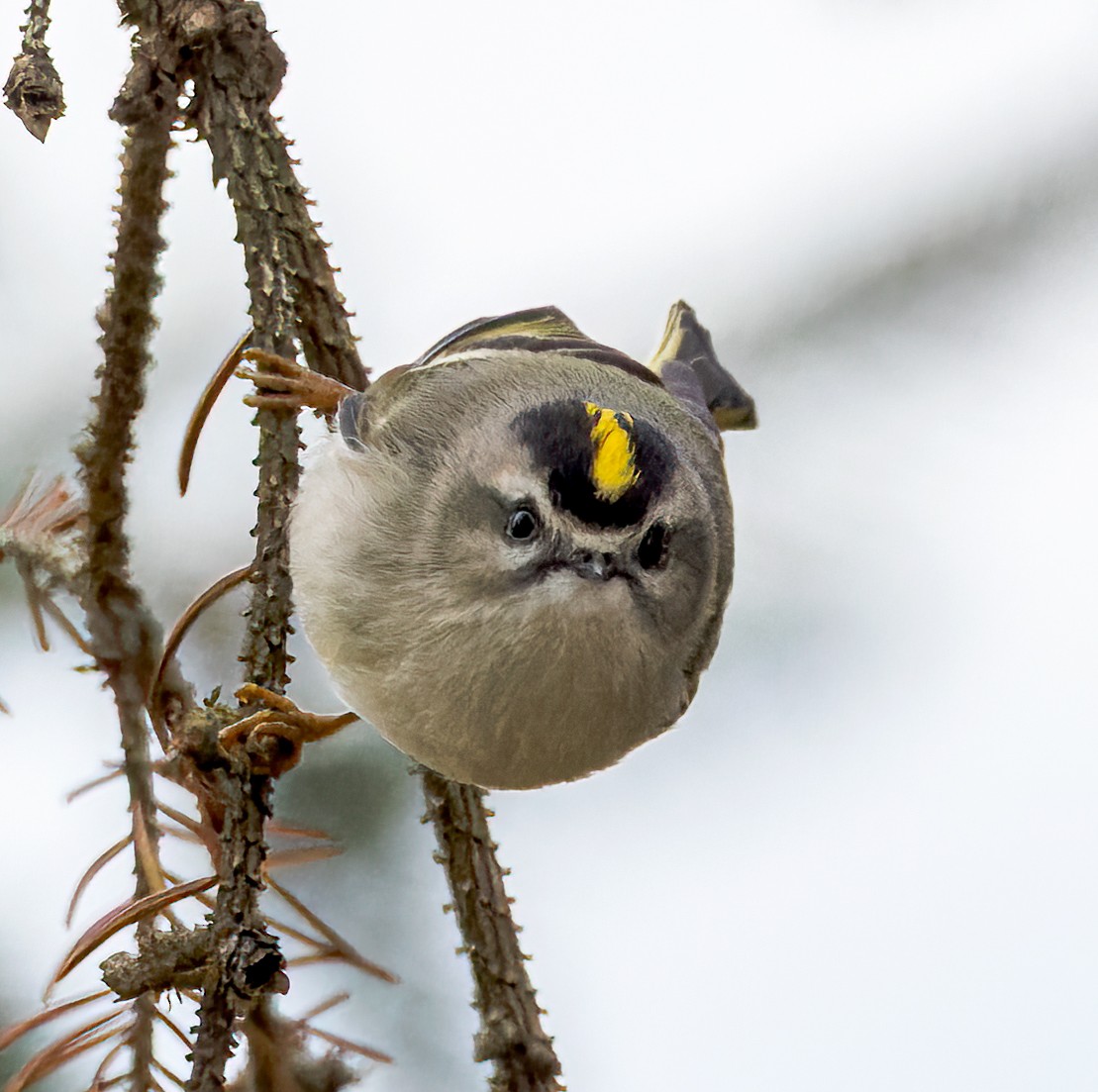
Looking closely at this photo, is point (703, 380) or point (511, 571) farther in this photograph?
point (703, 380)

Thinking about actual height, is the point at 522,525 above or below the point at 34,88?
below

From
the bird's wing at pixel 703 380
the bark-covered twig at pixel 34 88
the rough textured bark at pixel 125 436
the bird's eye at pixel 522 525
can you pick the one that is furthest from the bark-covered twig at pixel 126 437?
the bird's wing at pixel 703 380

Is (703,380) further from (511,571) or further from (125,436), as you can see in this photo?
(125,436)

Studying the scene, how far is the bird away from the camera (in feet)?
2.94

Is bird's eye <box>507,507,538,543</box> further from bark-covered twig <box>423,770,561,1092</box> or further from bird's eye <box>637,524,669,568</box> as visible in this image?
bark-covered twig <box>423,770,561,1092</box>

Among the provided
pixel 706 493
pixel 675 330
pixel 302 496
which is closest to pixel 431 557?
pixel 302 496

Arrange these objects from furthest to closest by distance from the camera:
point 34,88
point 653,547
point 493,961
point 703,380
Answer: point 703,380, point 653,547, point 493,961, point 34,88

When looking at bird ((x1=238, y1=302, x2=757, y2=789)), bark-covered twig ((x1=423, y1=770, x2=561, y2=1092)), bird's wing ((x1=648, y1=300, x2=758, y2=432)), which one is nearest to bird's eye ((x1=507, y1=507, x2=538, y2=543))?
bird ((x1=238, y1=302, x2=757, y2=789))

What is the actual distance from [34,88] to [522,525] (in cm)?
40

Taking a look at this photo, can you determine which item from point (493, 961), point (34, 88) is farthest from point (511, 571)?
point (34, 88)

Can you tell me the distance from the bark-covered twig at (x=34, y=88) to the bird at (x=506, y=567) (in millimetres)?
178

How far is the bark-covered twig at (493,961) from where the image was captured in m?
0.79

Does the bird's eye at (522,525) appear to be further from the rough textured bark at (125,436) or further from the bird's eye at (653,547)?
the rough textured bark at (125,436)

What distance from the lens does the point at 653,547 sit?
3.06 feet
